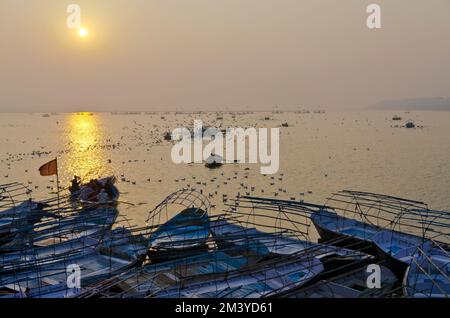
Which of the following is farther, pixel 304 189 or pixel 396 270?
pixel 304 189

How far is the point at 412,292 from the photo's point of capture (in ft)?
26.7

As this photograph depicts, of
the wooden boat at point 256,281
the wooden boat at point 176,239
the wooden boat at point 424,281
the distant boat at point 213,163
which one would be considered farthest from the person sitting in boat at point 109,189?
the wooden boat at point 424,281

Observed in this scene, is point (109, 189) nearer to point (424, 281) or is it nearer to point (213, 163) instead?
point (213, 163)

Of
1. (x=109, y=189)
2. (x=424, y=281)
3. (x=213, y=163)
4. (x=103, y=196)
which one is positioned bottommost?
(x=424, y=281)

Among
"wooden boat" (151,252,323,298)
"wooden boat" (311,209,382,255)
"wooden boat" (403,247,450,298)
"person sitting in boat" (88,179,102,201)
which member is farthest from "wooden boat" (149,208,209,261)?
"person sitting in boat" (88,179,102,201)

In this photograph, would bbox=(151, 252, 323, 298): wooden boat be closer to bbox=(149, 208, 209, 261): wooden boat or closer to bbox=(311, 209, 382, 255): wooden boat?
bbox=(149, 208, 209, 261): wooden boat

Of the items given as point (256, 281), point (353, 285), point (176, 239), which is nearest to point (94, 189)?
point (176, 239)
